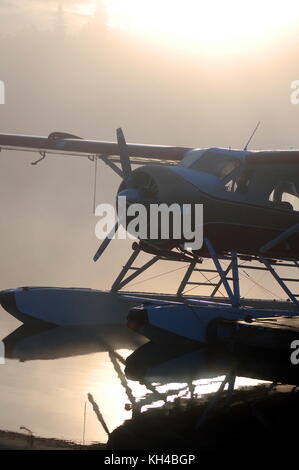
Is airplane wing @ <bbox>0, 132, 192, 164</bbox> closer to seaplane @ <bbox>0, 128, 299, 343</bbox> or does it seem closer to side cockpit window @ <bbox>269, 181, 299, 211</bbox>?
seaplane @ <bbox>0, 128, 299, 343</bbox>

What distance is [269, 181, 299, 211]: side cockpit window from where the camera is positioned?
17.8 meters

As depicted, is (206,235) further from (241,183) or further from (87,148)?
(87,148)

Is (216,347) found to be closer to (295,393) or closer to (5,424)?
(295,393)

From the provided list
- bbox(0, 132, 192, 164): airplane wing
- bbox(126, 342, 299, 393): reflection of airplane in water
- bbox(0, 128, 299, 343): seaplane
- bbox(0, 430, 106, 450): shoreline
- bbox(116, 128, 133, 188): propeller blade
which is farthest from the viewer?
bbox(0, 132, 192, 164): airplane wing

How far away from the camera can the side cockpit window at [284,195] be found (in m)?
17.8

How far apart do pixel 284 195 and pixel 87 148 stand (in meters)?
5.38

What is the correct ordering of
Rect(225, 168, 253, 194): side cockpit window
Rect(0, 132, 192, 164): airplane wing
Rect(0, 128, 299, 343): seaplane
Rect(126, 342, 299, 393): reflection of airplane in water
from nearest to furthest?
Rect(126, 342, 299, 393): reflection of airplane in water, Rect(0, 128, 299, 343): seaplane, Rect(225, 168, 253, 194): side cockpit window, Rect(0, 132, 192, 164): airplane wing

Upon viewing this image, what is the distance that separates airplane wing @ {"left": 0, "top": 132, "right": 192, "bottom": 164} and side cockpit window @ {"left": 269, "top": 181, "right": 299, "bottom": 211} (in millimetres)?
2719

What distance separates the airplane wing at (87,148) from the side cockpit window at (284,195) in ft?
8.92

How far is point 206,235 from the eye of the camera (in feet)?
55.3

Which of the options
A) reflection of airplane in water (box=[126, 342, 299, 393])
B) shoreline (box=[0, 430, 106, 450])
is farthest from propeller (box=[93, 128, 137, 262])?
shoreline (box=[0, 430, 106, 450])

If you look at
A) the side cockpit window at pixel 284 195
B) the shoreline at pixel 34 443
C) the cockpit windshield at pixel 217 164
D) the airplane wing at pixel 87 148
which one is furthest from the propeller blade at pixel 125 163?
the shoreline at pixel 34 443

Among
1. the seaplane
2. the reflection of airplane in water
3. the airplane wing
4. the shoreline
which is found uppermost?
the airplane wing
